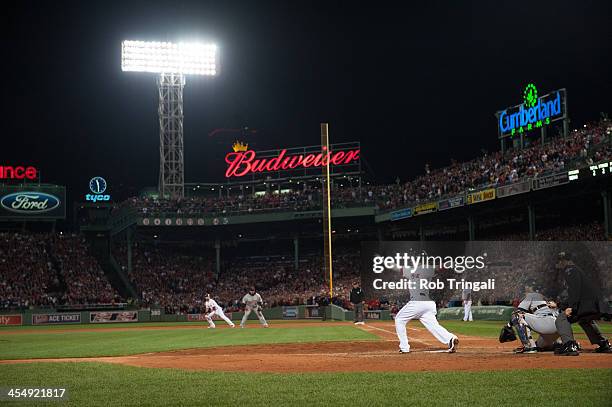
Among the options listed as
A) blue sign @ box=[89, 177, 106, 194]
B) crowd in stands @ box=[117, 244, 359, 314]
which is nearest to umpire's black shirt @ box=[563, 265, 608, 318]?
crowd in stands @ box=[117, 244, 359, 314]

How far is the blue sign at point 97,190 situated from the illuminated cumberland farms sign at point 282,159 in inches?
536

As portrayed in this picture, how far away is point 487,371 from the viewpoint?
433 inches

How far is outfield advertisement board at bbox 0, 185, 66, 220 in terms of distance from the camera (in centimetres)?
6222

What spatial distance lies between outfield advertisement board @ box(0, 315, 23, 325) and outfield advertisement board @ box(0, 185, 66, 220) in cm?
1973

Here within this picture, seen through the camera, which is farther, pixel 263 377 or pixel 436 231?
pixel 436 231

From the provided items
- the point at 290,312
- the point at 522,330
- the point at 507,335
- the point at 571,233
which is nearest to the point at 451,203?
the point at 571,233

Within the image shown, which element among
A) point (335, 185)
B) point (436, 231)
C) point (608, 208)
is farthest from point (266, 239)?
point (608, 208)

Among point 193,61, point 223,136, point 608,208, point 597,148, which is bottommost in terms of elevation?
point 608,208

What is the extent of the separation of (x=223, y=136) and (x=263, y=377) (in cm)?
5895

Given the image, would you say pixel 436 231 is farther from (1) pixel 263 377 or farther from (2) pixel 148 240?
(1) pixel 263 377

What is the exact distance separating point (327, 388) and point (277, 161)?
177 ft

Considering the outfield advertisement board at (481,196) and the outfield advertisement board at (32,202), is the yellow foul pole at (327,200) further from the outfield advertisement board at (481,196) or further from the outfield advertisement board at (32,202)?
the outfield advertisement board at (32,202)

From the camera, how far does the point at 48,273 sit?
54.8 metres

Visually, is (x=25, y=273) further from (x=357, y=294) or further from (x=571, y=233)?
(x=571, y=233)
